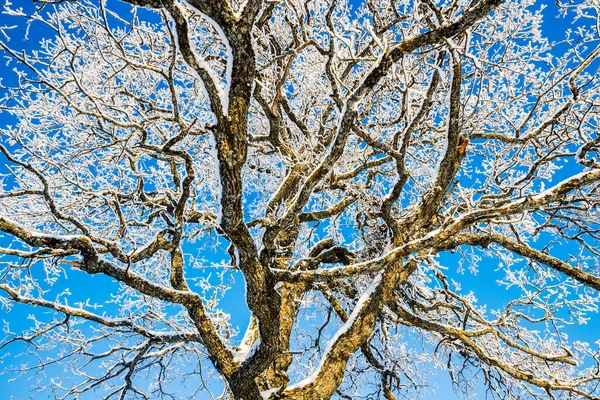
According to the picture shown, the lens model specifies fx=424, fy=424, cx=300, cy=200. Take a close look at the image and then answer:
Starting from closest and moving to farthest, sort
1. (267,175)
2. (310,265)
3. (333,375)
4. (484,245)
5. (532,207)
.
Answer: (532,207) < (333,375) < (484,245) < (310,265) < (267,175)

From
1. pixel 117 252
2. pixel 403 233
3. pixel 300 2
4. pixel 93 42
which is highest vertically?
pixel 93 42

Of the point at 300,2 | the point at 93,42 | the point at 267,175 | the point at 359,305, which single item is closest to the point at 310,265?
the point at 359,305

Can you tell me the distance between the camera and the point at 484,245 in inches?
217

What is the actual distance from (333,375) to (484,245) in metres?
2.55

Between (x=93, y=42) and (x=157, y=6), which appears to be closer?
(x=157, y=6)

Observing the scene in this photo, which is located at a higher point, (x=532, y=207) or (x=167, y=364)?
(x=167, y=364)

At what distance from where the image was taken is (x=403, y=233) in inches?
224

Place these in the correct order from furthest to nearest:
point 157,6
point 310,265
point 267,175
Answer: point 267,175, point 310,265, point 157,6

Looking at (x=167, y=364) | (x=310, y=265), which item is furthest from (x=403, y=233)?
(x=167, y=364)

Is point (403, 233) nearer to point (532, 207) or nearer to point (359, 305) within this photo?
point (359, 305)

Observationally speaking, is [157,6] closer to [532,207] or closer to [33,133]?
[532,207]

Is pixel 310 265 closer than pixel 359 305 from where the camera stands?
No

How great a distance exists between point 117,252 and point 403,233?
353 cm

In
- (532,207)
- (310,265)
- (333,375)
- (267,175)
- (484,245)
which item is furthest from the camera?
(267,175)
